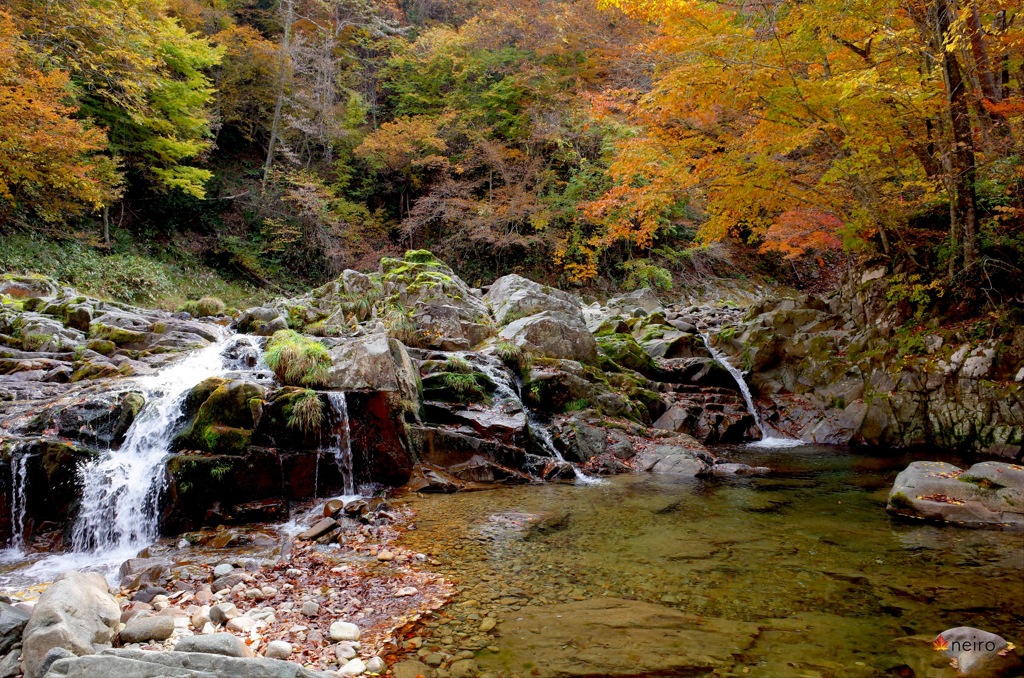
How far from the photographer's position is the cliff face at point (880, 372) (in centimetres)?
870

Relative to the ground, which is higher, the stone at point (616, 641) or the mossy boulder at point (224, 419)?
the mossy boulder at point (224, 419)

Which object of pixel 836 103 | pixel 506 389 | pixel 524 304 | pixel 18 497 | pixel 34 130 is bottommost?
Result: pixel 18 497

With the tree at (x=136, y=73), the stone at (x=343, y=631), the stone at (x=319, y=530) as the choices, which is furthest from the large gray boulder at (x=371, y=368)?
the tree at (x=136, y=73)

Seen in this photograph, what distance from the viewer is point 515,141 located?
879 inches

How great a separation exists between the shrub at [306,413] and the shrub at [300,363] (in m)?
0.64

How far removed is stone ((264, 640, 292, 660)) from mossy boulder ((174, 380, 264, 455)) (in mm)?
3548

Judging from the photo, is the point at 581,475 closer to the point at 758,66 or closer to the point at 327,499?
the point at 327,499

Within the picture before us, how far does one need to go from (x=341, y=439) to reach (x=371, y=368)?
3.57 feet

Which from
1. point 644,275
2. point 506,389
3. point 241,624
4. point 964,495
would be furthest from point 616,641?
point 644,275

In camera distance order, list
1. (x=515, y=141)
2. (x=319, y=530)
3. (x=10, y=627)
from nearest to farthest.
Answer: (x=10, y=627), (x=319, y=530), (x=515, y=141)

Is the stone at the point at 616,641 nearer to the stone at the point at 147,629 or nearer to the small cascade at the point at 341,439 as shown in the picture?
the stone at the point at 147,629

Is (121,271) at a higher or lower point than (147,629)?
higher

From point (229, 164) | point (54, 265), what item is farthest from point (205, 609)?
point (229, 164)

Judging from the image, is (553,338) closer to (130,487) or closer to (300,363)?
(300,363)
